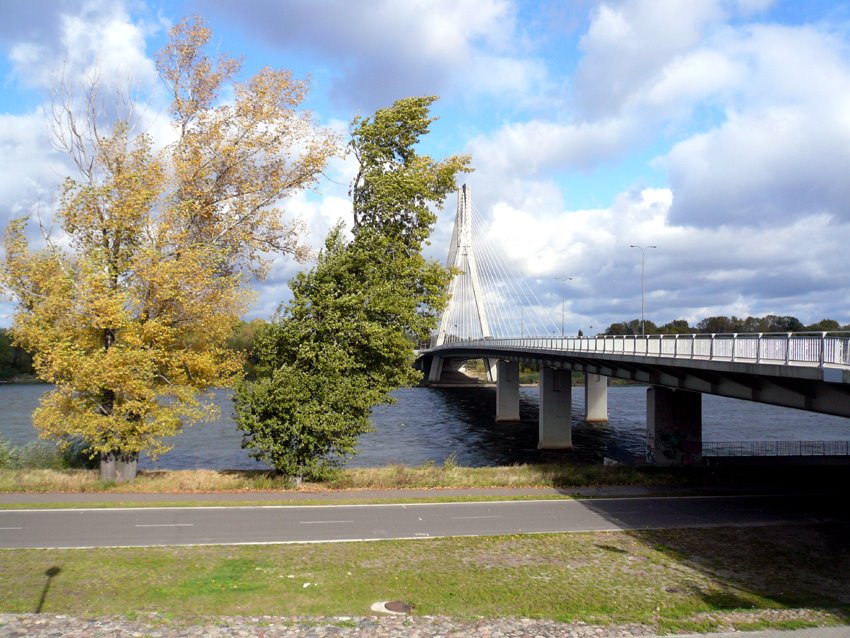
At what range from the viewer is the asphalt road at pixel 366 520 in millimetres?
19719

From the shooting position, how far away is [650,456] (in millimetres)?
39406

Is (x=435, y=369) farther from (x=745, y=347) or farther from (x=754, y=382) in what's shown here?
(x=745, y=347)

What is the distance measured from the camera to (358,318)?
29.5 meters

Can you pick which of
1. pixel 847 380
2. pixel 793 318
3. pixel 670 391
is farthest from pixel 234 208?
A: pixel 793 318

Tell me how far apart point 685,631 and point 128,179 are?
23.2 m

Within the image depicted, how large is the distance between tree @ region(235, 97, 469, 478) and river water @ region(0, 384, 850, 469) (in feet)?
15.3

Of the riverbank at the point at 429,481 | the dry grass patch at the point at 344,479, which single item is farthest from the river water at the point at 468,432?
the riverbank at the point at 429,481

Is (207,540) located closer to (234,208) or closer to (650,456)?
(234,208)

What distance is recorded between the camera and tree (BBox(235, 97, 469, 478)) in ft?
91.4

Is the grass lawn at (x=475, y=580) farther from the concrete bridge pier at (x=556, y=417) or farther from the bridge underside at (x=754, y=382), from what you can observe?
the concrete bridge pier at (x=556, y=417)

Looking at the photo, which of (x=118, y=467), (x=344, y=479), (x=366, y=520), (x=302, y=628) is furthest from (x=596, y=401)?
(x=302, y=628)

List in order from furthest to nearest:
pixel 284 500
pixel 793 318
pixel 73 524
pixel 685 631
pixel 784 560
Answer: pixel 793 318, pixel 284 500, pixel 73 524, pixel 784 560, pixel 685 631

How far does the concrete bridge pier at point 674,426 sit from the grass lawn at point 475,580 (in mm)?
17820

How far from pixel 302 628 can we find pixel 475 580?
186 inches
